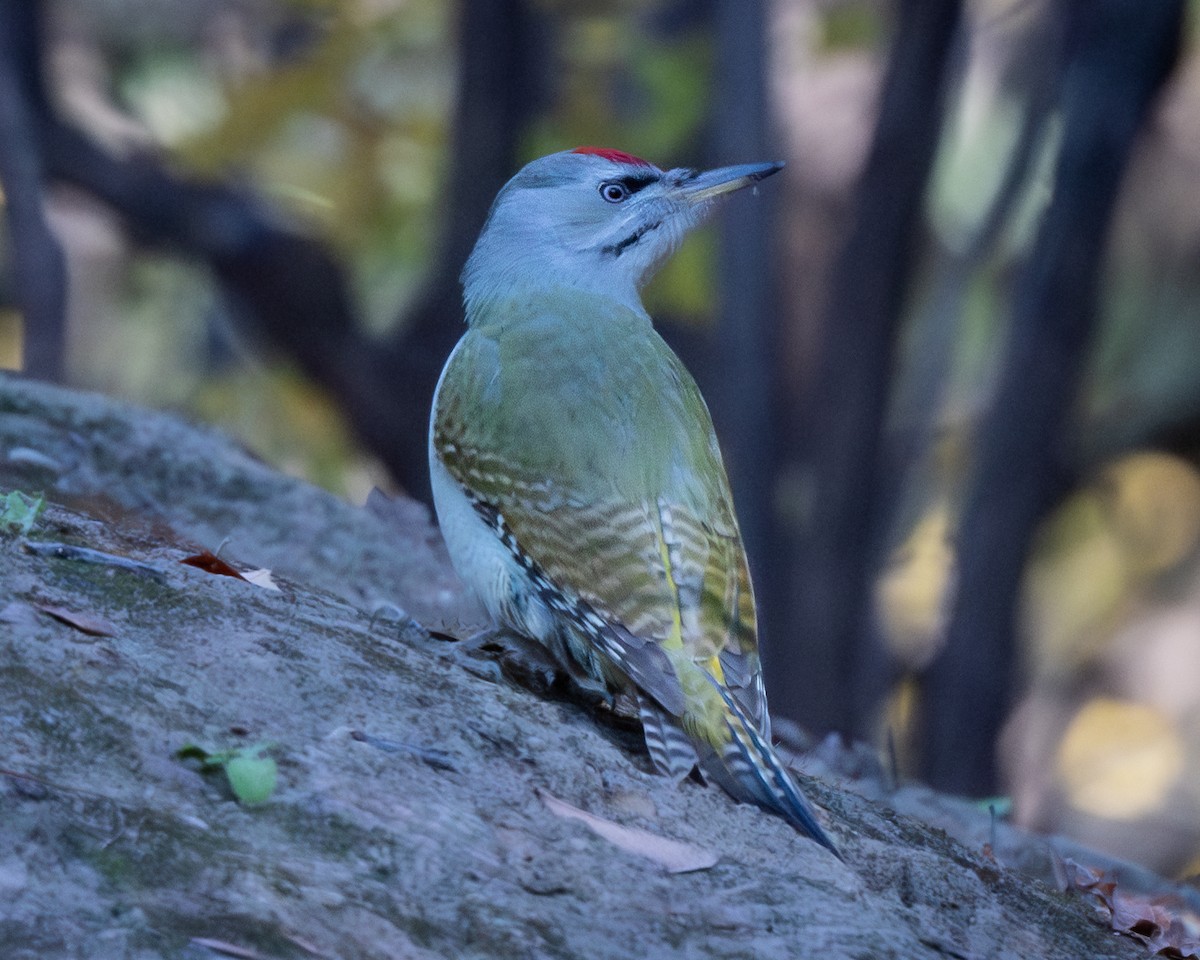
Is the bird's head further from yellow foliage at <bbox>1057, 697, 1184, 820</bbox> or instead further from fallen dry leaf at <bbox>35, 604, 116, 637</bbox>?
yellow foliage at <bbox>1057, 697, 1184, 820</bbox>

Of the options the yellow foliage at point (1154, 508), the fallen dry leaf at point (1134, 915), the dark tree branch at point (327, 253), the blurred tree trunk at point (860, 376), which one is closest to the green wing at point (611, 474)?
the fallen dry leaf at point (1134, 915)

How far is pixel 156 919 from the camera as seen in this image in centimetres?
278

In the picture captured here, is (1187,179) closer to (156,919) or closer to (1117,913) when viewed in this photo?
(1117,913)

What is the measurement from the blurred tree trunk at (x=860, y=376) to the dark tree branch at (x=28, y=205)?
4.29 m

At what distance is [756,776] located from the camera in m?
3.97

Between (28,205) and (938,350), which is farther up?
(938,350)

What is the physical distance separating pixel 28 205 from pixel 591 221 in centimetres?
553

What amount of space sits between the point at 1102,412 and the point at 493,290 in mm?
6077

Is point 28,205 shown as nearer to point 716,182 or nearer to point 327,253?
point 327,253

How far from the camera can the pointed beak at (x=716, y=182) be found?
581cm

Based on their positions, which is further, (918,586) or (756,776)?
(918,586)

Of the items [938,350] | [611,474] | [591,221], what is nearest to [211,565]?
[611,474]

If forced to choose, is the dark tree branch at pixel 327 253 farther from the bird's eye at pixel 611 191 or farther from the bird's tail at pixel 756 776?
the bird's tail at pixel 756 776

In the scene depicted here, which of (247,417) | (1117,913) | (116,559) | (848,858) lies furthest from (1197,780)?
(116,559)
